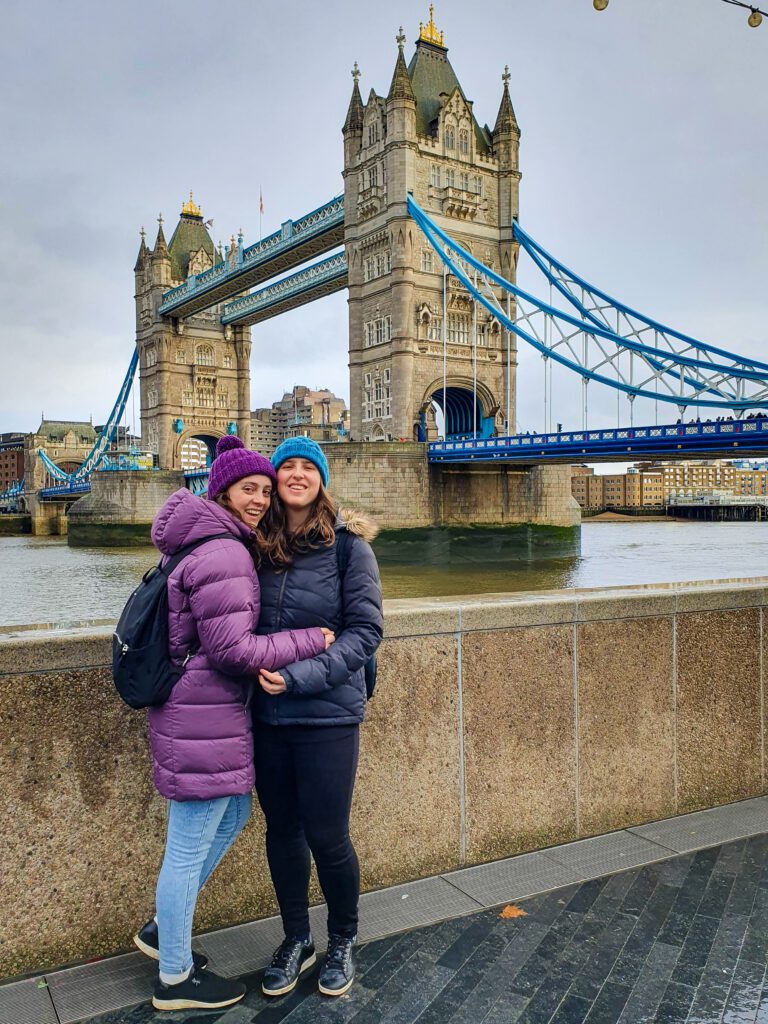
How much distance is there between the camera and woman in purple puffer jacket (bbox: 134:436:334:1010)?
190 cm

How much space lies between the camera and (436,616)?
2734 millimetres

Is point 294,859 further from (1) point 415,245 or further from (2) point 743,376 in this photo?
(1) point 415,245

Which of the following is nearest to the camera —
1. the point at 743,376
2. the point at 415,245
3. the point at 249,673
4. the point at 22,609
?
the point at 249,673

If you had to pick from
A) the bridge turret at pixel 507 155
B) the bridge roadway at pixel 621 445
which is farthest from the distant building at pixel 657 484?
the bridge roadway at pixel 621 445

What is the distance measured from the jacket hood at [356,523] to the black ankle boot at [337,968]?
3.29ft

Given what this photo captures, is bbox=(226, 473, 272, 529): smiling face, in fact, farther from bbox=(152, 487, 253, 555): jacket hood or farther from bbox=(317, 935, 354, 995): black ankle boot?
bbox=(317, 935, 354, 995): black ankle boot

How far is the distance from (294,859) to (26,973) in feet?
2.41

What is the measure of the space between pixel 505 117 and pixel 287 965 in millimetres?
35438

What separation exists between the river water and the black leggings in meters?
12.8

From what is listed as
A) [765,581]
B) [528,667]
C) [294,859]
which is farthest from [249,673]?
[765,581]

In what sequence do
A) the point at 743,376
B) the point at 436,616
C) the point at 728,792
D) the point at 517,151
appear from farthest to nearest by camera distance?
the point at 517,151
the point at 743,376
the point at 728,792
the point at 436,616

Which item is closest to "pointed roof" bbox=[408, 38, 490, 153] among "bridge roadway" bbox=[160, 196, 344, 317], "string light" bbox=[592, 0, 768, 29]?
"bridge roadway" bbox=[160, 196, 344, 317]

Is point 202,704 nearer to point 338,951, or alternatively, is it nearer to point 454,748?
point 338,951

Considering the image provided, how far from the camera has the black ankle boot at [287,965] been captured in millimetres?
2041
